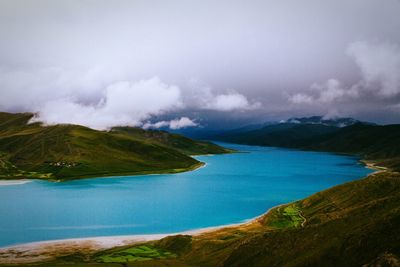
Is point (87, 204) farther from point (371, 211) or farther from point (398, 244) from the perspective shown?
point (398, 244)

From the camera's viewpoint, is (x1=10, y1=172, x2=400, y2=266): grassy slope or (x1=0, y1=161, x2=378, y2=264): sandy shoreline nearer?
(x1=10, y1=172, x2=400, y2=266): grassy slope

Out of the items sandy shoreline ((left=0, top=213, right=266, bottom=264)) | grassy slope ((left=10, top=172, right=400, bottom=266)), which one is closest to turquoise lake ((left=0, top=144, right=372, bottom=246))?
sandy shoreline ((left=0, top=213, right=266, bottom=264))

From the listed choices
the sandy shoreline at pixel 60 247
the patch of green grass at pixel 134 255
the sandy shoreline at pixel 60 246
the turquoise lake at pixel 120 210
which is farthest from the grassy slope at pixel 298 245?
the turquoise lake at pixel 120 210

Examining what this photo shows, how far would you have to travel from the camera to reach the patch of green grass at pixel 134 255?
7988 centimetres

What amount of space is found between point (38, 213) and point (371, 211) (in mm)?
112451

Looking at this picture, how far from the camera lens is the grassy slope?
56.0 meters

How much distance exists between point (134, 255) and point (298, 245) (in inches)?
1411

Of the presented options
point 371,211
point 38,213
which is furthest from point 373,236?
point 38,213

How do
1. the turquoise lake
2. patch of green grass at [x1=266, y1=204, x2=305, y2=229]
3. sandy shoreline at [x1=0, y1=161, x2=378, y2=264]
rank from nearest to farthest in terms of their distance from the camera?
sandy shoreline at [x1=0, y1=161, x2=378, y2=264] < patch of green grass at [x1=266, y1=204, x2=305, y2=229] < the turquoise lake

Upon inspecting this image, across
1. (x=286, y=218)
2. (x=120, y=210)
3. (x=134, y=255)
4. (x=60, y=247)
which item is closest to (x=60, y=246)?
(x=60, y=247)

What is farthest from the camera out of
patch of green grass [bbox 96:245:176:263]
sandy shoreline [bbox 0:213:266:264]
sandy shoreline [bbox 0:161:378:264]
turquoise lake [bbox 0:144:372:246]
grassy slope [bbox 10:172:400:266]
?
turquoise lake [bbox 0:144:372:246]

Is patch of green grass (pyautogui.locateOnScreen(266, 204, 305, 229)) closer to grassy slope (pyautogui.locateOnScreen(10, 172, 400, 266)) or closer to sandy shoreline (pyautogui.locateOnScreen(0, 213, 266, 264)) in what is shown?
grassy slope (pyautogui.locateOnScreen(10, 172, 400, 266))

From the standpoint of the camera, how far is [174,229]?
114m

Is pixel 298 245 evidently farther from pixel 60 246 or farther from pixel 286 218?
pixel 60 246
